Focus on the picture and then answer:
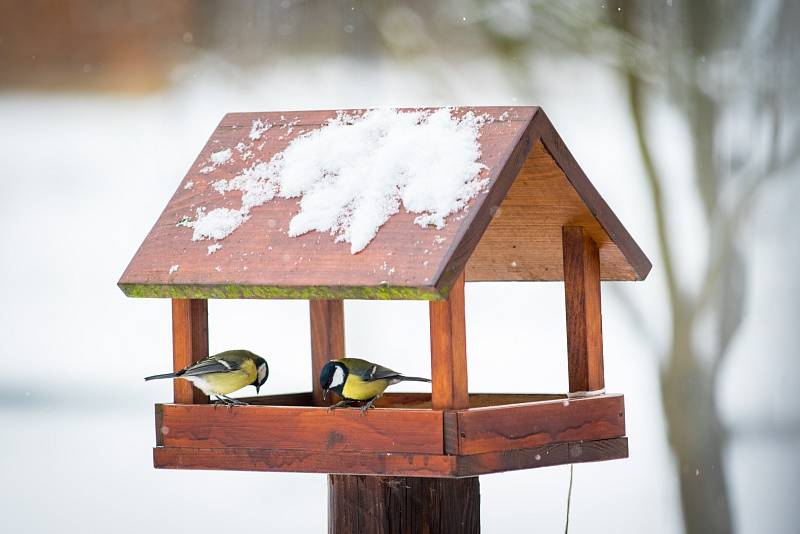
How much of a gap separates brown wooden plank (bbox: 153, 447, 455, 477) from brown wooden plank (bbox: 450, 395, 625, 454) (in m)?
0.07

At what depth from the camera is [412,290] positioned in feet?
6.56

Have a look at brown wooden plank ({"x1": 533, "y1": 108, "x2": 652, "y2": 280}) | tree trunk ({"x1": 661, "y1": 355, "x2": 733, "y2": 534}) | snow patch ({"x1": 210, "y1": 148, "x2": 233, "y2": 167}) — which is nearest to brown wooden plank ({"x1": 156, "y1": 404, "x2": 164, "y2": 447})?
snow patch ({"x1": 210, "y1": 148, "x2": 233, "y2": 167})

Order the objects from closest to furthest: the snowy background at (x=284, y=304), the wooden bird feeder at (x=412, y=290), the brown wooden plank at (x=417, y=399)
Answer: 1. the wooden bird feeder at (x=412, y=290)
2. the brown wooden plank at (x=417, y=399)
3. the snowy background at (x=284, y=304)

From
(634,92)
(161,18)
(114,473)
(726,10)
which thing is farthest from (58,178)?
(726,10)

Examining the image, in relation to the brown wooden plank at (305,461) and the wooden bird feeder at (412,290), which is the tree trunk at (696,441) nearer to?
the wooden bird feeder at (412,290)

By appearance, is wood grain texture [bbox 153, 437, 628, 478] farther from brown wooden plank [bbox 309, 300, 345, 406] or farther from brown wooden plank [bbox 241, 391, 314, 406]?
brown wooden plank [bbox 309, 300, 345, 406]

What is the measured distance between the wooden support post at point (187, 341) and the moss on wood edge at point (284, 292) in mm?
166

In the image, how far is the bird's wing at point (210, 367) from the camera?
94.0 inches

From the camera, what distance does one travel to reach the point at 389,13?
4711 mm

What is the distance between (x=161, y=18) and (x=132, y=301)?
1154mm

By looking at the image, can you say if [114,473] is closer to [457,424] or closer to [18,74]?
[18,74]

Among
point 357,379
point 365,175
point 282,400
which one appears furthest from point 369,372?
point 282,400

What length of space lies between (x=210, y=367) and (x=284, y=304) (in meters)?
2.38

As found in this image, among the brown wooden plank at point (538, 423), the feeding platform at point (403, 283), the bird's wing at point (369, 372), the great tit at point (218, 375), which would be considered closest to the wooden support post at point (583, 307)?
the feeding platform at point (403, 283)
